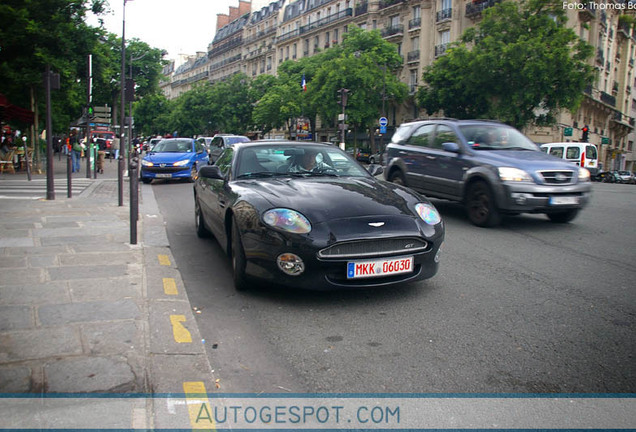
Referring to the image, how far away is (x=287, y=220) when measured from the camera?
15.0 feet

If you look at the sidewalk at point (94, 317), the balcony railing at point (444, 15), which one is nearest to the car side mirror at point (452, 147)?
the sidewalk at point (94, 317)

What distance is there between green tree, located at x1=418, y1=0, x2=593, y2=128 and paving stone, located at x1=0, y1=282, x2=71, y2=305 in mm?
32566

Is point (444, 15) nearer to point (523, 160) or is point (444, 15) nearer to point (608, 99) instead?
point (608, 99)

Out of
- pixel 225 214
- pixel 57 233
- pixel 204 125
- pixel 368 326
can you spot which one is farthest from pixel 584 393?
pixel 204 125

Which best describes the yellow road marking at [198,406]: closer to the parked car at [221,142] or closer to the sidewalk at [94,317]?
the sidewalk at [94,317]

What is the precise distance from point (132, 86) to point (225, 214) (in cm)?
1144

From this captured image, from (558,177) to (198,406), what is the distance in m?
7.28

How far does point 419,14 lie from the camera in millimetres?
52875

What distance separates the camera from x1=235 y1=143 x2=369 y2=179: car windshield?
5.93m

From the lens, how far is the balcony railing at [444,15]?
160 feet

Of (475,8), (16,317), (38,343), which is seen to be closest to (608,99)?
(475,8)

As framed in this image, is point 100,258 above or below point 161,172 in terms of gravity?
below

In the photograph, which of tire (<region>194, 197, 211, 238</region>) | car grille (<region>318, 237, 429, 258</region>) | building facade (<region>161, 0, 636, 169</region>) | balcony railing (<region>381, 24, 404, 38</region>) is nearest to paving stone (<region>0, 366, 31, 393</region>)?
car grille (<region>318, 237, 429, 258</region>)

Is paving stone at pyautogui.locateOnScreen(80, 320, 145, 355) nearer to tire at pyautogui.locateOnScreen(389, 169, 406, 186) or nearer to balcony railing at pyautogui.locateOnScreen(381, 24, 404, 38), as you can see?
tire at pyautogui.locateOnScreen(389, 169, 406, 186)
